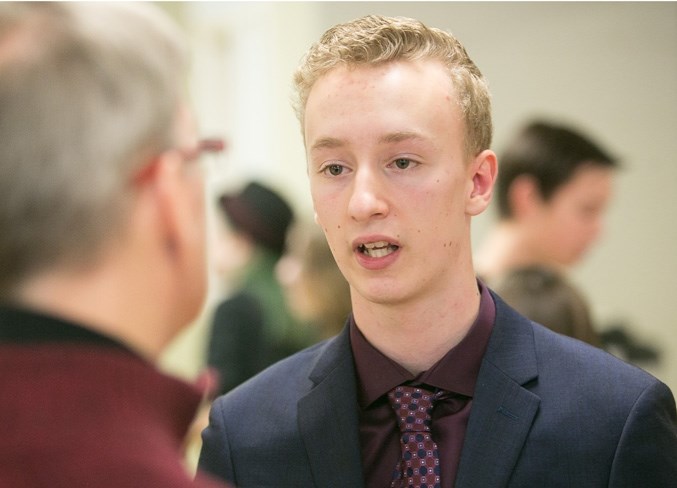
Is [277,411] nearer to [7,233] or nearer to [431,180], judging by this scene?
[431,180]

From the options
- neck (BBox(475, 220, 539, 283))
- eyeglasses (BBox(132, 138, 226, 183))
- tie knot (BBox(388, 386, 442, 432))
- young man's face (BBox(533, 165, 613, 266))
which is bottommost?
neck (BBox(475, 220, 539, 283))

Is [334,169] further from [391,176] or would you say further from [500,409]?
[500,409]

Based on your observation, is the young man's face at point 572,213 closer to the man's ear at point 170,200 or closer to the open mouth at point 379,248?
the open mouth at point 379,248

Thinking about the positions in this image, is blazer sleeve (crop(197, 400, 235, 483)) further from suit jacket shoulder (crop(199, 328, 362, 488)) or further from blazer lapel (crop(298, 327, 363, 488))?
blazer lapel (crop(298, 327, 363, 488))

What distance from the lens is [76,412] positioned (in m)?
0.98

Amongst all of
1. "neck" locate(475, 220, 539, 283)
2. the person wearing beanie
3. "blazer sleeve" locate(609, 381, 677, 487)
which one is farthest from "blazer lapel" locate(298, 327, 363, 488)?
the person wearing beanie

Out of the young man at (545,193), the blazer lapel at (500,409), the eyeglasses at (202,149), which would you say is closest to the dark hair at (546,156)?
the young man at (545,193)

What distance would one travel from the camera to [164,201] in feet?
3.56

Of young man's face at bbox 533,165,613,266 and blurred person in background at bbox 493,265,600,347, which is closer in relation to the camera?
blurred person in background at bbox 493,265,600,347

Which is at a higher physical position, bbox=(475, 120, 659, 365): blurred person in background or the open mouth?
the open mouth

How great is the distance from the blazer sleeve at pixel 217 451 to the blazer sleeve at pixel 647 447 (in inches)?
27.7

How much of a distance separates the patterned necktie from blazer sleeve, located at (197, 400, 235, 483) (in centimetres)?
33

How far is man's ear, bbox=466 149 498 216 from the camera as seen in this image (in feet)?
6.26

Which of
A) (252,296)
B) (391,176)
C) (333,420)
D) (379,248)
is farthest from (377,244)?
(252,296)
